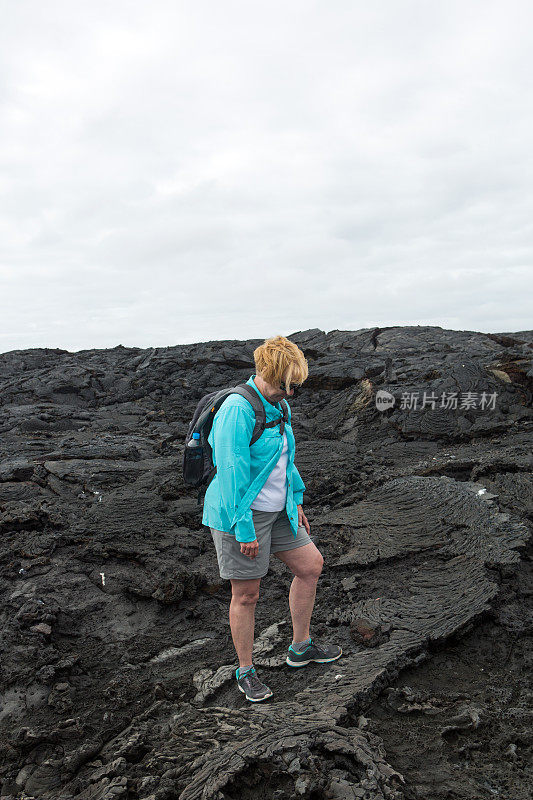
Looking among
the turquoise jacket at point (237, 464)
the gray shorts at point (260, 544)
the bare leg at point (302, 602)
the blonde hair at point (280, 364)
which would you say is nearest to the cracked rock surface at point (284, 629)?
the bare leg at point (302, 602)

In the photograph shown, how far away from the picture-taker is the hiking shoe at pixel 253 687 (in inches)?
121

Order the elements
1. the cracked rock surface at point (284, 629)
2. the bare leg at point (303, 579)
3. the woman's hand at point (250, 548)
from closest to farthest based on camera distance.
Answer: the cracked rock surface at point (284, 629) → the woman's hand at point (250, 548) → the bare leg at point (303, 579)

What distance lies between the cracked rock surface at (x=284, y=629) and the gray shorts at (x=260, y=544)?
0.75 meters

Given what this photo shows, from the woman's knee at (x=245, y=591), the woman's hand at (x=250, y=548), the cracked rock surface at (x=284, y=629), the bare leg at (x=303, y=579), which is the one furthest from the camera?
the bare leg at (x=303, y=579)

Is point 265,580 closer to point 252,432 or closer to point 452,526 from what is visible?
point 452,526

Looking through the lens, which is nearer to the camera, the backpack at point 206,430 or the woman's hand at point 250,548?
the woman's hand at point 250,548

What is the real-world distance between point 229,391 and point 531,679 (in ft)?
8.08

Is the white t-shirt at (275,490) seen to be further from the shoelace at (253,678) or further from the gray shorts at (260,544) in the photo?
the shoelace at (253,678)

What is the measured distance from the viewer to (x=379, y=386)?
34.2 feet

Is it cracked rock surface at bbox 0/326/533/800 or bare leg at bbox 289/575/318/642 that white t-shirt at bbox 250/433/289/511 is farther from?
cracked rock surface at bbox 0/326/533/800

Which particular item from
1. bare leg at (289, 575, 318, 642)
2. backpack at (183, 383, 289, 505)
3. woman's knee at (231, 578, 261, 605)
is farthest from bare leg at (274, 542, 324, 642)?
backpack at (183, 383, 289, 505)

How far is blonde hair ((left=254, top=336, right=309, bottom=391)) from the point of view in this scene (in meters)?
3.00

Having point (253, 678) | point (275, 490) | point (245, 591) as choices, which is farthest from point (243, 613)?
point (275, 490)

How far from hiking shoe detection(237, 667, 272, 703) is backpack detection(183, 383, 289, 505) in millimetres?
1170
